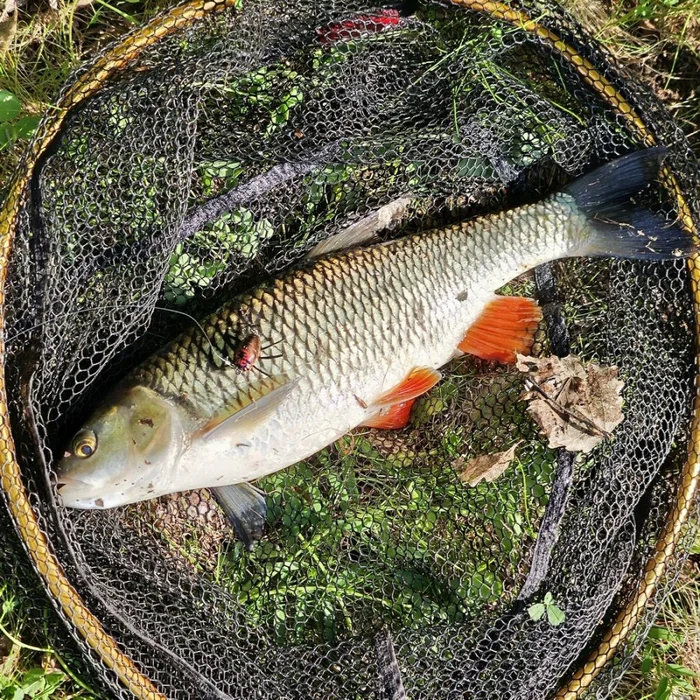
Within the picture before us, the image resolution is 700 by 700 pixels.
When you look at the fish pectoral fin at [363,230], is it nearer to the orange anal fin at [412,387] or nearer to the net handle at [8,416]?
the orange anal fin at [412,387]

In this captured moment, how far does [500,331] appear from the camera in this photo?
204cm

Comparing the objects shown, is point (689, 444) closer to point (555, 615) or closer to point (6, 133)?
point (555, 615)

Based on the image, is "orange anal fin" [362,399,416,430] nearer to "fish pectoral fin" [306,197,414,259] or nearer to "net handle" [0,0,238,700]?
"fish pectoral fin" [306,197,414,259]

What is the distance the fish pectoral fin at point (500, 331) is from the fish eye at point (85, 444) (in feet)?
3.44

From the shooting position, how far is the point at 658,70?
7.97 feet

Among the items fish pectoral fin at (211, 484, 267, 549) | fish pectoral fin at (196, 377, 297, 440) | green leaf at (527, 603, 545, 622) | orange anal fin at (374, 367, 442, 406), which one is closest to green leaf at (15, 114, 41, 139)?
fish pectoral fin at (196, 377, 297, 440)

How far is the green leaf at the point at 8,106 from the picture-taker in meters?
2.13

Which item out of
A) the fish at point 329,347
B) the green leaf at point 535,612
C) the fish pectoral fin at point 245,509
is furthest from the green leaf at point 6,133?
the green leaf at point 535,612

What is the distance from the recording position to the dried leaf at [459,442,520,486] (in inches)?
78.1

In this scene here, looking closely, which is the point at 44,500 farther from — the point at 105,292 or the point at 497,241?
the point at 497,241

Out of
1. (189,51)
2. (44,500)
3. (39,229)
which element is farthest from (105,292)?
(189,51)

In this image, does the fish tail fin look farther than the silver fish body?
Yes

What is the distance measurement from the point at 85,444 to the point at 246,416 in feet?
1.33

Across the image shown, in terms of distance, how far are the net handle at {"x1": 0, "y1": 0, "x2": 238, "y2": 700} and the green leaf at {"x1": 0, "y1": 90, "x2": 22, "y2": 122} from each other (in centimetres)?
50
